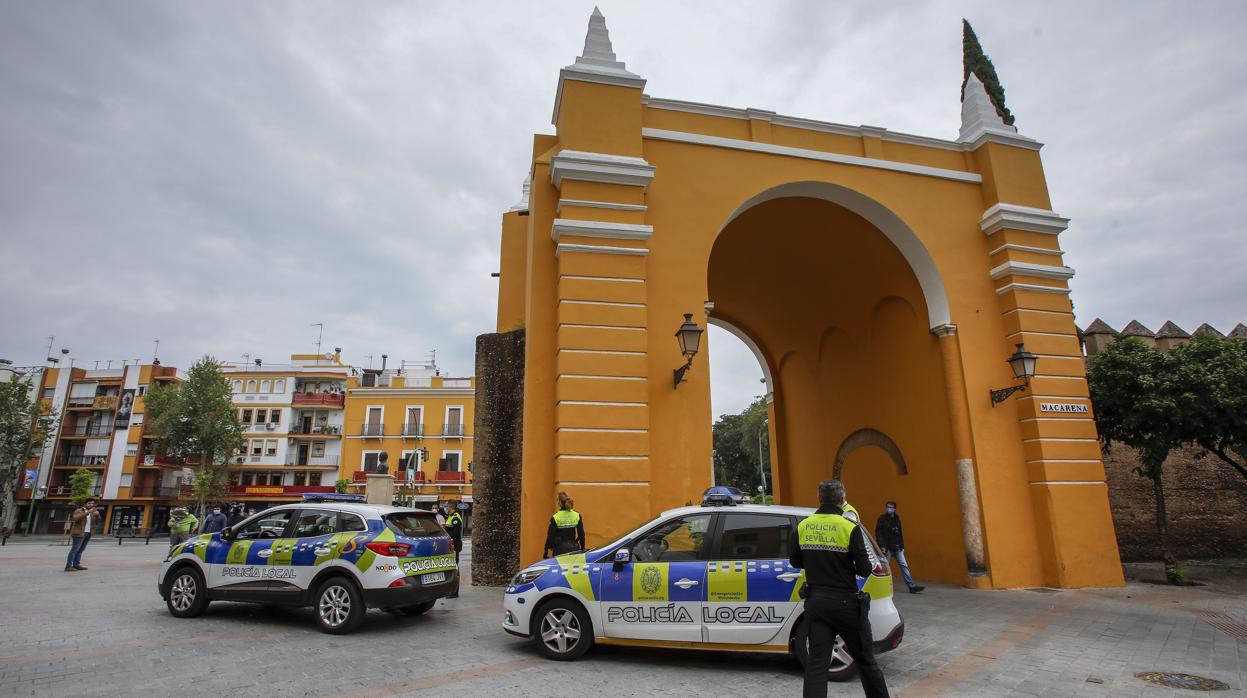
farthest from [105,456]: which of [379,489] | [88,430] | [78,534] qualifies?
[78,534]

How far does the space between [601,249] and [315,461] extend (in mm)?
Result: 41442

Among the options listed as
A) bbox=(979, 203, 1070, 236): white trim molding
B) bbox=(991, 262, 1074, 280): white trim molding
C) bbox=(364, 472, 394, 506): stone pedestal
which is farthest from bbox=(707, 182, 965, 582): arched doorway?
bbox=(364, 472, 394, 506): stone pedestal

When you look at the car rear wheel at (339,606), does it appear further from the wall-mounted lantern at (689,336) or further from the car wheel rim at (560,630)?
the wall-mounted lantern at (689,336)

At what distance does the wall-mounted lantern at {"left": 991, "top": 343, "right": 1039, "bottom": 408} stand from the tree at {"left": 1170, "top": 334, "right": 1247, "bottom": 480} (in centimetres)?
265

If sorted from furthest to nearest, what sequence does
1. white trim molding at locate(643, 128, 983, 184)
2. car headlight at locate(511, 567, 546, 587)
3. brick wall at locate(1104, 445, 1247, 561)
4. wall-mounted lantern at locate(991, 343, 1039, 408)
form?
brick wall at locate(1104, 445, 1247, 561) → white trim molding at locate(643, 128, 983, 184) → wall-mounted lantern at locate(991, 343, 1039, 408) → car headlight at locate(511, 567, 546, 587)

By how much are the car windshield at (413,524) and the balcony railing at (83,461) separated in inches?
1950

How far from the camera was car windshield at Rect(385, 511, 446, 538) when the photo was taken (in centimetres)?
713

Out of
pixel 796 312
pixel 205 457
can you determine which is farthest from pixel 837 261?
pixel 205 457

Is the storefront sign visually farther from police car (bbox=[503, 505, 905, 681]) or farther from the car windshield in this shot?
the car windshield

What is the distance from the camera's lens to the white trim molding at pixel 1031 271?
38.2 feet

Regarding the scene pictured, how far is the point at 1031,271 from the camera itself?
461 inches

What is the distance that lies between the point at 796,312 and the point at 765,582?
11098 millimetres

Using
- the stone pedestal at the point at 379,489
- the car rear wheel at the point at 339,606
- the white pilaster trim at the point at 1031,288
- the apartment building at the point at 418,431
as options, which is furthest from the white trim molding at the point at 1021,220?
the apartment building at the point at 418,431

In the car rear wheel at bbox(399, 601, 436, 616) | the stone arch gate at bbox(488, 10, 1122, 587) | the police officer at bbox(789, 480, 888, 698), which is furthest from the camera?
the stone arch gate at bbox(488, 10, 1122, 587)
